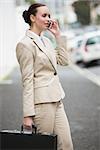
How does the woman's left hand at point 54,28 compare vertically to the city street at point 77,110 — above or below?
above

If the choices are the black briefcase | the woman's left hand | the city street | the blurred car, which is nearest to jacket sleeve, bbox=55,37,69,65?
the woman's left hand

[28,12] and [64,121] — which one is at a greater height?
[28,12]

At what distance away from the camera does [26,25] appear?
17.3ft

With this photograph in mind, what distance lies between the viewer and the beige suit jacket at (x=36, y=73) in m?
4.18

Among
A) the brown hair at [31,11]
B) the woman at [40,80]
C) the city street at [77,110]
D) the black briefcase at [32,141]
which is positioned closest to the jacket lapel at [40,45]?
the woman at [40,80]

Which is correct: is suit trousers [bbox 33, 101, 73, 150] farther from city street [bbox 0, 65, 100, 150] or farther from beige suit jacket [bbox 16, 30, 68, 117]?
city street [bbox 0, 65, 100, 150]

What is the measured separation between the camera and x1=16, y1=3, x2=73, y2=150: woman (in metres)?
4.18

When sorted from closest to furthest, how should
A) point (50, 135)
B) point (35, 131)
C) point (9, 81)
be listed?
point (50, 135) < point (35, 131) < point (9, 81)

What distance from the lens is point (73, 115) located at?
9.96 m

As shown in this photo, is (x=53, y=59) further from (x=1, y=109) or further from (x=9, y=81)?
(x=9, y=81)

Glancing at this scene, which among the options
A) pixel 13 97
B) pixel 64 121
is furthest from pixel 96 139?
pixel 13 97

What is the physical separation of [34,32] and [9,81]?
556 inches

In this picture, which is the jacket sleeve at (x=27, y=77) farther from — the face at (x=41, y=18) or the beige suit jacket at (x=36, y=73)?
the face at (x=41, y=18)

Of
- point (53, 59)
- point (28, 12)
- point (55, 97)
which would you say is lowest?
point (55, 97)
